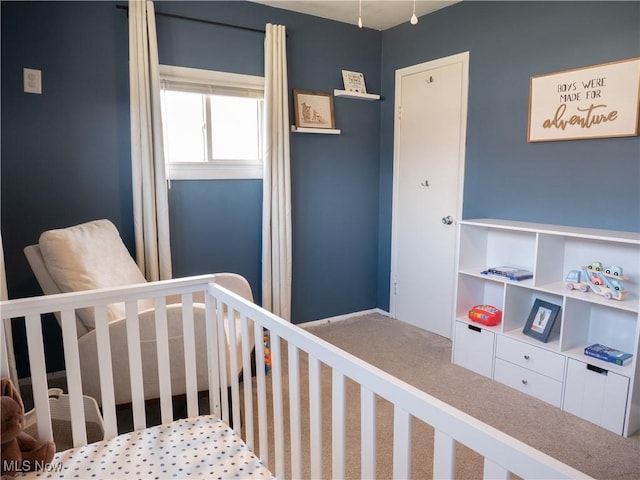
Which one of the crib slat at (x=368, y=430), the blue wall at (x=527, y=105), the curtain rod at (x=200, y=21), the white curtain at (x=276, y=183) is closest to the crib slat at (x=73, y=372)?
the crib slat at (x=368, y=430)

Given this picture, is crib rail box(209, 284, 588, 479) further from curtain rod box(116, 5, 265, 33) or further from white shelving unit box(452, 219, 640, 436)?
curtain rod box(116, 5, 265, 33)

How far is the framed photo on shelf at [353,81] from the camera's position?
3.48 meters

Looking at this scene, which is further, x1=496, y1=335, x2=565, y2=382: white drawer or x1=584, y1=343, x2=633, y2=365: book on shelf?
x1=496, y1=335, x2=565, y2=382: white drawer

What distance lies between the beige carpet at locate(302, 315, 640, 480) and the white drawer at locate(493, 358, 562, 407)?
4 centimetres

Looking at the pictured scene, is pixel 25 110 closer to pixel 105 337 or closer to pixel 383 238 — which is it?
pixel 105 337

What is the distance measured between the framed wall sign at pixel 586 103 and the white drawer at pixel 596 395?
1205 millimetres

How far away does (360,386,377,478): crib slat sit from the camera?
0.98 metres

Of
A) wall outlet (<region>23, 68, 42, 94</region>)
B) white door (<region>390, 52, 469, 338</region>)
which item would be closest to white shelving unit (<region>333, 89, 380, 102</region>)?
white door (<region>390, 52, 469, 338</region>)

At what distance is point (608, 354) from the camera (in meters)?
2.19

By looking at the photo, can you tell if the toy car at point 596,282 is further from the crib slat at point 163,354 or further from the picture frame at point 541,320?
the crib slat at point 163,354

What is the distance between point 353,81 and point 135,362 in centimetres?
274

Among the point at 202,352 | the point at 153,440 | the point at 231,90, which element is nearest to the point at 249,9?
the point at 231,90

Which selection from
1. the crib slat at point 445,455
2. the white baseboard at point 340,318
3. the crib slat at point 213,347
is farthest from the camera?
the white baseboard at point 340,318

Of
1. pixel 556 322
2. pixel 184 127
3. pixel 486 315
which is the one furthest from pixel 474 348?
pixel 184 127
